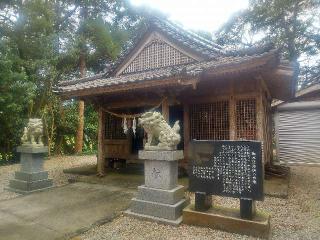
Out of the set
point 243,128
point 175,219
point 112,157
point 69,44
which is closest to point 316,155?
point 243,128

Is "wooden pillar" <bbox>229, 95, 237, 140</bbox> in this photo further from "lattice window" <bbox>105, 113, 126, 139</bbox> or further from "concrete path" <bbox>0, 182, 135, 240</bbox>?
"lattice window" <bbox>105, 113, 126, 139</bbox>

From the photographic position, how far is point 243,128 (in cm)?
870

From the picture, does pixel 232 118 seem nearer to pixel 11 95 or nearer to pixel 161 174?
pixel 161 174

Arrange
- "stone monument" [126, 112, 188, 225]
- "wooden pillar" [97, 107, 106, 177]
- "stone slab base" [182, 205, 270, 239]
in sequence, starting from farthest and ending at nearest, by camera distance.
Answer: "wooden pillar" [97, 107, 106, 177], "stone monument" [126, 112, 188, 225], "stone slab base" [182, 205, 270, 239]

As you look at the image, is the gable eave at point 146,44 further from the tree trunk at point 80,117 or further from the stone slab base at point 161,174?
the tree trunk at point 80,117

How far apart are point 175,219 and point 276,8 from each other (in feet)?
65.1

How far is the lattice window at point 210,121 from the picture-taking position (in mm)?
9102

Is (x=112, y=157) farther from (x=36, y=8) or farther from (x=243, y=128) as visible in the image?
(x=36, y=8)

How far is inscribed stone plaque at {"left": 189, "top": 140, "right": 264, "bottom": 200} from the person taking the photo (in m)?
4.81

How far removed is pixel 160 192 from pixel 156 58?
6939 mm

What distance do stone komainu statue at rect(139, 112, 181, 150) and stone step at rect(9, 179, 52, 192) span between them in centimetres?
460

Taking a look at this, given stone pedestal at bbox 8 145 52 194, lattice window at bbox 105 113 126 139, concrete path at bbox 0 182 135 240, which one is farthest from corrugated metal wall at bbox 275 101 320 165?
stone pedestal at bbox 8 145 52 194

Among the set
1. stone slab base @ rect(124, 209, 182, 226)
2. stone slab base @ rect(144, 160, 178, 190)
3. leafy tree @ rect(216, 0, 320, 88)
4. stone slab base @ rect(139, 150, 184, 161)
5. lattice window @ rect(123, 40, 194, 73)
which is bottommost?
stone slab base @ rect(124, 209, 182, 226)

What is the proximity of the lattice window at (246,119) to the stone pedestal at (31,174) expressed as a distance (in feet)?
21.5
